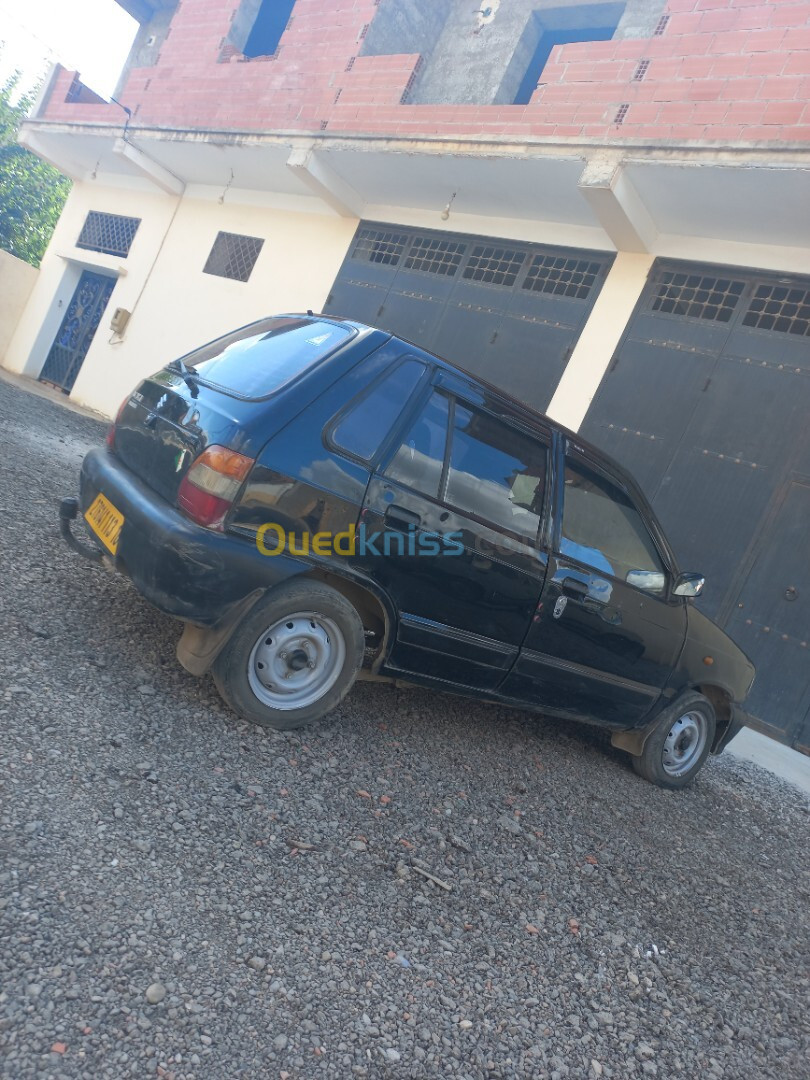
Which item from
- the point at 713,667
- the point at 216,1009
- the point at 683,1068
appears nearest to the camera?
the point at 216,1009

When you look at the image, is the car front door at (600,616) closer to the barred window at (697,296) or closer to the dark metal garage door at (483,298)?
the dark metal garage door at (483,298)

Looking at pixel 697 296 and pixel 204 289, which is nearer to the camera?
pixel 697 296

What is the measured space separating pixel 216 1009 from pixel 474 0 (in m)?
13.5

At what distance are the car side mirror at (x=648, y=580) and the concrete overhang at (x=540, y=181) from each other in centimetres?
393

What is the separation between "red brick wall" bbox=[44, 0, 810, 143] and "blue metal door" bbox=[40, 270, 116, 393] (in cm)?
398

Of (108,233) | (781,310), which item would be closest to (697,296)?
(781,310)

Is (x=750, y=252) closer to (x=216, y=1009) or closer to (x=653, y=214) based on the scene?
(x=653, y=214)

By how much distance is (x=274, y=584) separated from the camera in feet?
11.0

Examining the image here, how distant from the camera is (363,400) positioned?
139 inches

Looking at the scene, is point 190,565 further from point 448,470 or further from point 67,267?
point 67,267

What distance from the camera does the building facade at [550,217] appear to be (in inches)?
279

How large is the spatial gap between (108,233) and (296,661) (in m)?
14.4

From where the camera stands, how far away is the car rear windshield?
3.52 metres

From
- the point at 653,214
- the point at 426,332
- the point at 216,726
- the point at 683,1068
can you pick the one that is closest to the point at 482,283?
the point at 426,332
